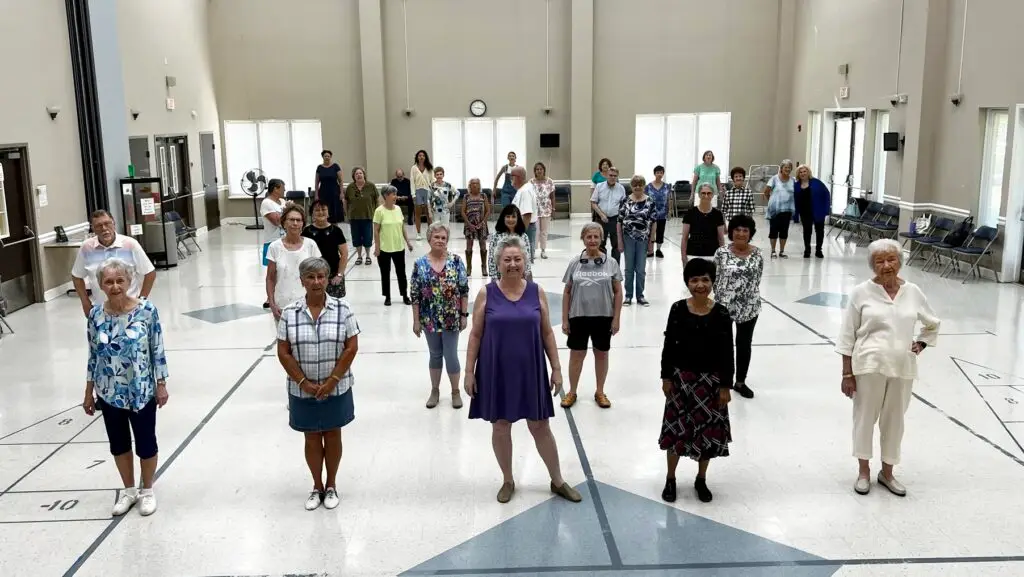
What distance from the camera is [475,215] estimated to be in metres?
12.2

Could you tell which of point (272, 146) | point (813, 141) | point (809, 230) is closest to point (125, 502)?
point (809, 230)

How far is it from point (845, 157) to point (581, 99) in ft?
19.9

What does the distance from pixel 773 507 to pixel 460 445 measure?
2.16 m

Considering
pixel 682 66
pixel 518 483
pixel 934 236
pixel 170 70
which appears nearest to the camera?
pixel 518 483

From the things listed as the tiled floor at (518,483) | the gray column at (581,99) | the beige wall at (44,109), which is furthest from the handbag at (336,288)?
the gray column at (581,99)

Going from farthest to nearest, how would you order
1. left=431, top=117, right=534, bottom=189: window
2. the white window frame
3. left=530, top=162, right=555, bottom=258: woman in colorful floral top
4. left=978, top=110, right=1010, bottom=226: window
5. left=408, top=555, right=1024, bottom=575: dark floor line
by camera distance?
left=431, top=117, right=534, bottom=189: window, the white window frame, left=530, top=162, right=555, bottom=258: woman in colorful floral top, left=978, top=110, right=1010, bottom=226: window, left=408, top=555, right=1024, bottom=575: dark floor line

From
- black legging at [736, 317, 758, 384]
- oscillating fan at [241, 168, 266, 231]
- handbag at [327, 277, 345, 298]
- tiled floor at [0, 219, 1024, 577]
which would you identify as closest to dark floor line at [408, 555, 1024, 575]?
tiled floor at [0, 219, 1024, 577]

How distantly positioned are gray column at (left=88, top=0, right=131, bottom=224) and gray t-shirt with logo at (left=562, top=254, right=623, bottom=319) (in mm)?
9609

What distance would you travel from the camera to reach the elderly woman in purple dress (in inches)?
188

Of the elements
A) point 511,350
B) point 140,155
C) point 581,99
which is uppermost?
point 581,99

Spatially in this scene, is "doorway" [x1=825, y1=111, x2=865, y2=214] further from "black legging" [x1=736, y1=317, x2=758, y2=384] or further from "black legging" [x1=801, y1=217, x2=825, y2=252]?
"black legging" [x1=736, y1=317, x2=758, y2=384]

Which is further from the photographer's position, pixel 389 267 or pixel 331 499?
pixel 389 267

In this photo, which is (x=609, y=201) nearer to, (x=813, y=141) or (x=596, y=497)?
(x=596, y=497)

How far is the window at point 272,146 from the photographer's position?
20969 millimetres
